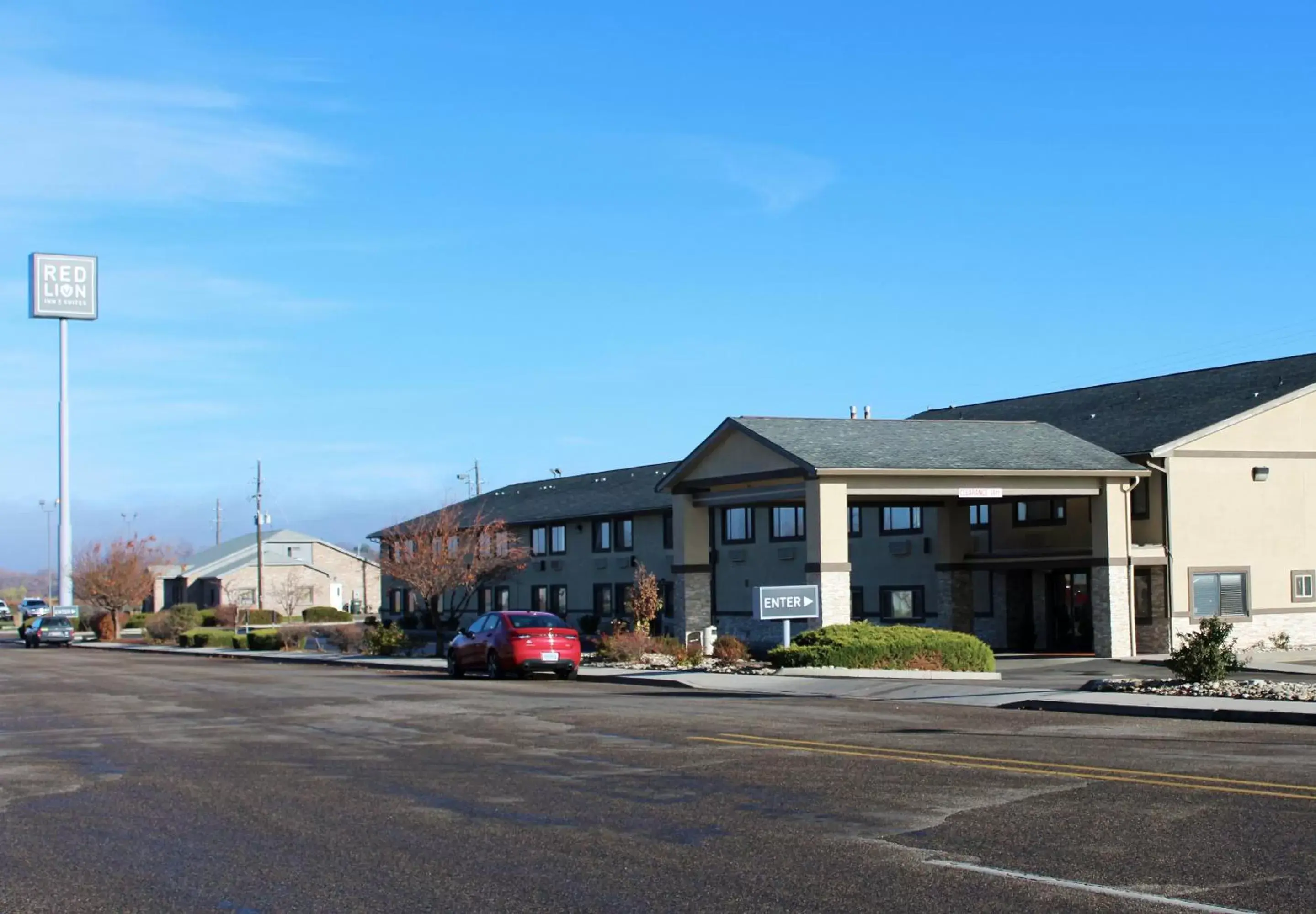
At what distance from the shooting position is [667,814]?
11430mm

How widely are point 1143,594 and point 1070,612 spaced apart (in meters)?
3.19

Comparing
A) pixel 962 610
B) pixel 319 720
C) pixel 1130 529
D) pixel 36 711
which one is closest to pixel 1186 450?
pixel 1130 529

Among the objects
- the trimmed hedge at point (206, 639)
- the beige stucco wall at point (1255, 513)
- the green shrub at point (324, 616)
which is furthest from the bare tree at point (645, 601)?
the green shrub at point (324, 616)

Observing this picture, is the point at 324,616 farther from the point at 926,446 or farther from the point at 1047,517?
the point at 926,446

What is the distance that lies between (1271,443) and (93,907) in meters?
36.5

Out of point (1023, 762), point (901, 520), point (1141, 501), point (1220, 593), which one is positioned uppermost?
point (1141, 501)

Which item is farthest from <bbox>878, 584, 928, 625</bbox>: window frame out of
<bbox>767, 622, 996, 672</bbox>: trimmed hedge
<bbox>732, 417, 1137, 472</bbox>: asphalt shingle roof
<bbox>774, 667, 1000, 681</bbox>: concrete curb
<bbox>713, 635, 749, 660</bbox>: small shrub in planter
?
<bbox>774, 667, 1000, 681</bbox>: concrete curb

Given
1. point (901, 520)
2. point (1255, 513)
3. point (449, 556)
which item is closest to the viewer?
point (1255, 513)

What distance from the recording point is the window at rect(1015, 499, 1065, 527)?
1606 inches

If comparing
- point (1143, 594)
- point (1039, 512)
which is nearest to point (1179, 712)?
point (1143, 594)

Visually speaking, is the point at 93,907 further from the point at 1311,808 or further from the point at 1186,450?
the point at 1186,450

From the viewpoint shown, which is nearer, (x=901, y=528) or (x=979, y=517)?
(x=979, y=517)

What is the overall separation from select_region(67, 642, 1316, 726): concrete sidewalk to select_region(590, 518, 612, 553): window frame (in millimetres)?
17071

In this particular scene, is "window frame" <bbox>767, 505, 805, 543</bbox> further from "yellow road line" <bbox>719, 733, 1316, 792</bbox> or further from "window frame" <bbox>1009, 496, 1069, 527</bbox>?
"yellow road line" <bbox>719, 733, 1316, 792</bbox>
